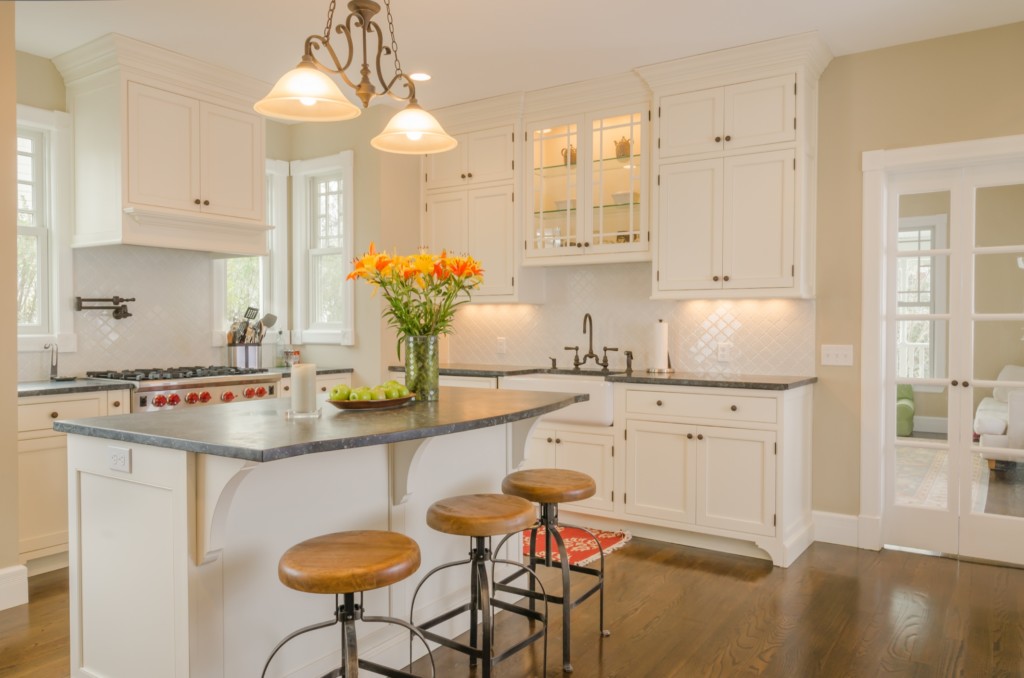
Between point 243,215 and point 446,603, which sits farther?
point 243,215

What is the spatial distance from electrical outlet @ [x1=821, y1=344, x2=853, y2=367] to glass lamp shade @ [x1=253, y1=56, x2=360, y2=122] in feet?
9.80

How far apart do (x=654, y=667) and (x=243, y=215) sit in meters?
3.61

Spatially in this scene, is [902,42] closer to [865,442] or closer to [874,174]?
[874,174]

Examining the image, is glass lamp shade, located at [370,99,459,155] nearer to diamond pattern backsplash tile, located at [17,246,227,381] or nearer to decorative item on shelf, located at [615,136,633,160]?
decorative item on shelf, located at [615,136,633,160]

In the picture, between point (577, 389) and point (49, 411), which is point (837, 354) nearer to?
point (577, 389)

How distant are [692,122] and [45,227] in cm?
385

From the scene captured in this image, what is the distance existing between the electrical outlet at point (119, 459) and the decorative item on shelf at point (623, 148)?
340 centimetres

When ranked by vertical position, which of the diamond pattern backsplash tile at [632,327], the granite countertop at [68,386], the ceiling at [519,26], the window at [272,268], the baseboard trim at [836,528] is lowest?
the baseboard trim at [836,528]

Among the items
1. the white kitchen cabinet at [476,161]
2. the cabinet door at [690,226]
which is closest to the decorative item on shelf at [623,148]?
the cabinet door at [690,226]

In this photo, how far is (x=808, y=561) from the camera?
12.5 ft

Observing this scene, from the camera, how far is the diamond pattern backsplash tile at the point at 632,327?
14.0ft

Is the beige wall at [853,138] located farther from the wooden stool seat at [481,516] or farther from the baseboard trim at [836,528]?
the wooden stool seat at [481,516]

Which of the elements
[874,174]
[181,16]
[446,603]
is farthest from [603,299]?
[181,16]

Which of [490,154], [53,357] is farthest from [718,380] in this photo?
[53,357]
